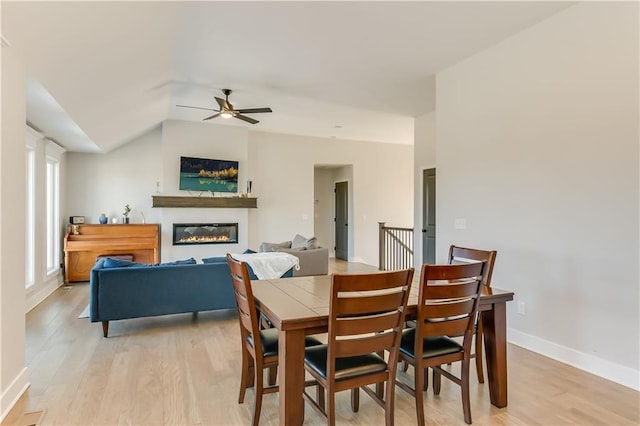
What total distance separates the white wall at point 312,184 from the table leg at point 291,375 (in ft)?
21.1

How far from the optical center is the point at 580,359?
3086 millimetres

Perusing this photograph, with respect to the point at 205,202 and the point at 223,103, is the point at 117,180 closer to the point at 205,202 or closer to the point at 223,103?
the point at 205,202

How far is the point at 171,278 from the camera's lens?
3.98 metres

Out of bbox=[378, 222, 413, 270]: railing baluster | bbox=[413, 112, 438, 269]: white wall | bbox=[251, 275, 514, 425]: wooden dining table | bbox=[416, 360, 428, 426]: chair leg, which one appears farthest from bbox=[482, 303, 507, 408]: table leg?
bbox=[378, 222, 413, 270]: railing baluster

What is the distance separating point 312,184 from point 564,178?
5.97 m

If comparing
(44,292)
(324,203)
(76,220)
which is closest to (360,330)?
(44,292)

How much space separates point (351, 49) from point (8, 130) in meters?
3.03

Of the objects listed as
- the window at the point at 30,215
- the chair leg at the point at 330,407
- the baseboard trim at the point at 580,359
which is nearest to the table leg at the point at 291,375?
the chair leg at the point at 330,407

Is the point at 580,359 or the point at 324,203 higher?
the point at 324,203

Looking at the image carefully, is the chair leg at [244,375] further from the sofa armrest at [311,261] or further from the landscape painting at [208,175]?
the landscape painting at [208,175]

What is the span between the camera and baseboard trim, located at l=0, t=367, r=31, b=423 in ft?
7.59

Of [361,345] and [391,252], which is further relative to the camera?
[391,252]

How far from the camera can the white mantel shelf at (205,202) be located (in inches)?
278

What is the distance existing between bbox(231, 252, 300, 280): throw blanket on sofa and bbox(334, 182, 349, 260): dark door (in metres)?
4.70
